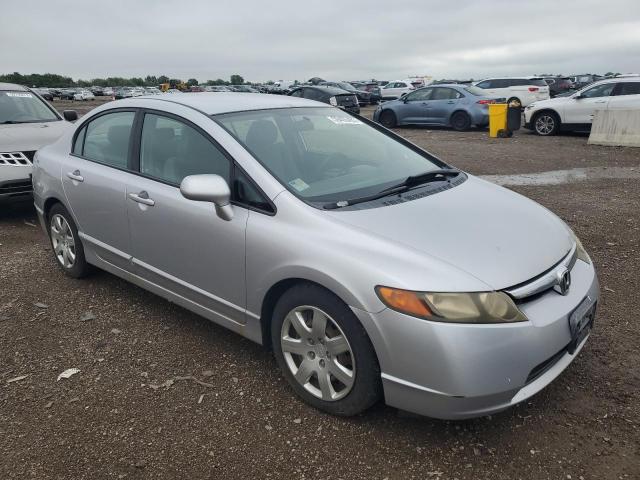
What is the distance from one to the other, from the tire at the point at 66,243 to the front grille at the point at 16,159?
223 centimetres

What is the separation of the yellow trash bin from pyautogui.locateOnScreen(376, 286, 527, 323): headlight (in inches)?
542

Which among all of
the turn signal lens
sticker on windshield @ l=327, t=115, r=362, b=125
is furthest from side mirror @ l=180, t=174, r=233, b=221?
sticker on windshield @ l=327, t=115, r=362, b=125

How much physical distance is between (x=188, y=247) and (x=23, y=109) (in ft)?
19.5

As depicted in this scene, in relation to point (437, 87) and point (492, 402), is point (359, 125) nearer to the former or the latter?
point (492, 402)

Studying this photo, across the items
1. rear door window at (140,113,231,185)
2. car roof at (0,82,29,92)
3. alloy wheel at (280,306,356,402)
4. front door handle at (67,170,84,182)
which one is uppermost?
car roof at (0,82,29,92)

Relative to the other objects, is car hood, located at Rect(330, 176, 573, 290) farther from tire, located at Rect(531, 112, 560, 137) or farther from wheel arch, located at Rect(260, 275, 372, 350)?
tire, located at Rect(531, 112, 560, 137)

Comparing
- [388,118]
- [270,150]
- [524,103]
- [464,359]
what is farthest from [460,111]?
[464,359]

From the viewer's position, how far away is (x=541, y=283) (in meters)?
2.49

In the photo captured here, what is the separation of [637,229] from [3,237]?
696 cm

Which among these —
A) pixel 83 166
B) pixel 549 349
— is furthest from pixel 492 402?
pixel 83 166

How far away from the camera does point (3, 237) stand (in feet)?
19.9

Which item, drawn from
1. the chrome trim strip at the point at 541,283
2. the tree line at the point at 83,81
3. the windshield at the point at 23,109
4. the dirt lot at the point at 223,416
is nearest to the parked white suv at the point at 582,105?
the dirt lot at the point at 223,416

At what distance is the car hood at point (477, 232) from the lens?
2434mm

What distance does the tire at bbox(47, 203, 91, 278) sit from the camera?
4.39 meters
